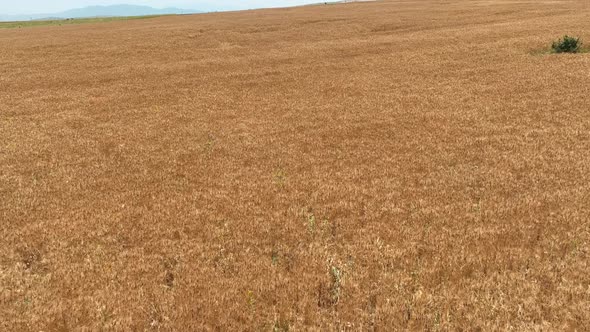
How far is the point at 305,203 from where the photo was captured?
1166 centimetres

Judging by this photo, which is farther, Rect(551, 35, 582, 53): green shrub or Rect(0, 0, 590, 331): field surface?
Rect(551, 35, 582, 53): green shrub

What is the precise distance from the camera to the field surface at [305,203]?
7457 mm

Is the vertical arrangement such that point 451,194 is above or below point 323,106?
below

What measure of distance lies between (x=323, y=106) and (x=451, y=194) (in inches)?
446

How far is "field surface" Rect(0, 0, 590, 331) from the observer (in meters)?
7.46

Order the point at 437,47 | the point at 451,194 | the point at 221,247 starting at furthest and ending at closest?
1. the point at 437,47
2. the point at 451,194
3. the point at 221,247

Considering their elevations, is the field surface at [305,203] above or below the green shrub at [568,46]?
below

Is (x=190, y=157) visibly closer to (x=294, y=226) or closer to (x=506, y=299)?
(x=294, y=226)

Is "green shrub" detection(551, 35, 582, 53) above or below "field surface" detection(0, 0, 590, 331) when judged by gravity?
above

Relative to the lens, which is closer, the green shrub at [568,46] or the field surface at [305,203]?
the field surface at [305,203]

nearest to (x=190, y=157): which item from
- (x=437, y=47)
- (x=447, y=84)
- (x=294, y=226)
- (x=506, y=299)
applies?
(x=294, y=226)

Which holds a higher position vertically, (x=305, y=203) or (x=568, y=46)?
(x=568, y=46)

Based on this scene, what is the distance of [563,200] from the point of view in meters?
10.8

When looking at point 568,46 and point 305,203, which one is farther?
point 568,46
